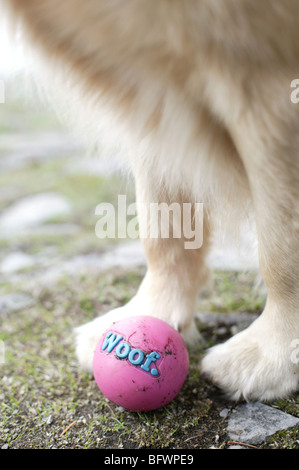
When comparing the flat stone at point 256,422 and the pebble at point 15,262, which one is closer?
the flat stone at point 256,422

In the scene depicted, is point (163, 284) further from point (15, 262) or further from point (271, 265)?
point (15, 262)

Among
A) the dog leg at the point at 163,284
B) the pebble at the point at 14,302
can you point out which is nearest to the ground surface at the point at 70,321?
the pebble at the point at 14,302

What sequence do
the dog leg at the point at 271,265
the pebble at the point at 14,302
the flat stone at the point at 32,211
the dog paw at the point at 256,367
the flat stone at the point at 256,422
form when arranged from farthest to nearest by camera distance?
the flat stone at the point at 32,211 → the pebble at the point at 14,302 → the dog paw at the point at 256,367 → the flat stone at the point at 256,422 → the dog leg at the point at 271,265

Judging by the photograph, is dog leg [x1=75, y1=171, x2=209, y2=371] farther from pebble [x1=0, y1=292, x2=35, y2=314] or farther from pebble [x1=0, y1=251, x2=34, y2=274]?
pebble [x1=0, y1=251, x2=34, y2=274]

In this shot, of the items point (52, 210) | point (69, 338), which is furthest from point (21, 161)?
point (69, 338)

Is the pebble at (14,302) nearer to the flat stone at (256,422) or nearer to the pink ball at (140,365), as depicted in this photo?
the pink ball at (140,365)

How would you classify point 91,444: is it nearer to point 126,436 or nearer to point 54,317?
point 126,436

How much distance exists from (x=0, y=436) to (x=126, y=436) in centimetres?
39

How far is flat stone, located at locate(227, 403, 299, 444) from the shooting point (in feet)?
4.84

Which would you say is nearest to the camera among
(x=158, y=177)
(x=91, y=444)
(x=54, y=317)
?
(x=91, y=444)

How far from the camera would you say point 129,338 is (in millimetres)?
1592

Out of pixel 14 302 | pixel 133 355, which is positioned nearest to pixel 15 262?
pixel 14 302

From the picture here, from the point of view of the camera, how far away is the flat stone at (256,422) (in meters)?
1.48

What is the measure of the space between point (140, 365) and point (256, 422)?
1.24 feet
